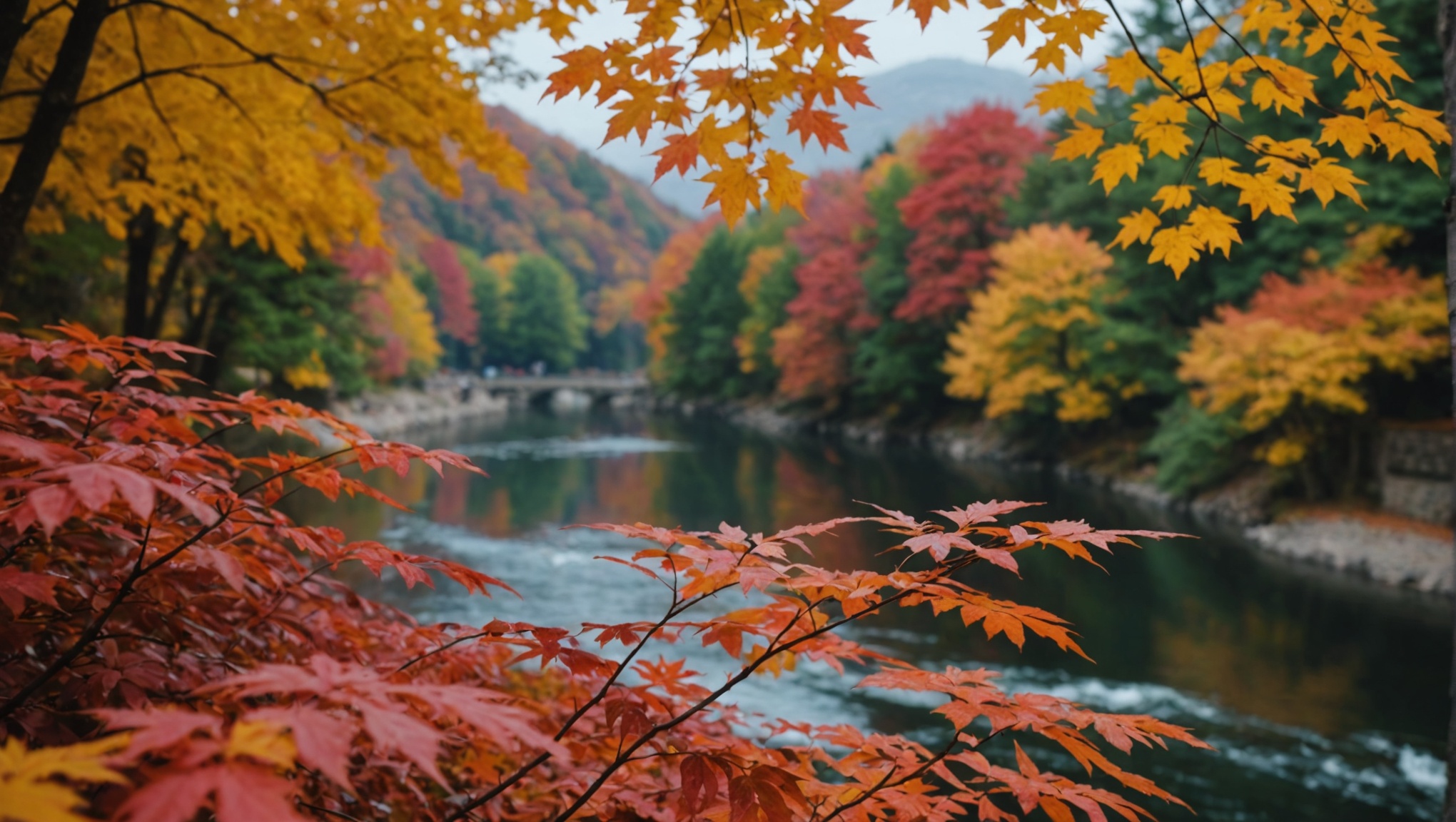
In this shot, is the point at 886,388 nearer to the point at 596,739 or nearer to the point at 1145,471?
the point at 1145,471

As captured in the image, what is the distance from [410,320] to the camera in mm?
28984

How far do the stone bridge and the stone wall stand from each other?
121 ft

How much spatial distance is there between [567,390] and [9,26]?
45.8 metres

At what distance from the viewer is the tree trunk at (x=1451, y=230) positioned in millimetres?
1547

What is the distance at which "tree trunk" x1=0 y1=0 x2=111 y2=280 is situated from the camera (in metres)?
2.31

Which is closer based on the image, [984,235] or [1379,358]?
[1379,358]

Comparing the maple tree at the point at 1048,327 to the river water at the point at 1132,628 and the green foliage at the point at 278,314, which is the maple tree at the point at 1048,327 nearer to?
the river water at the point at 1132,628

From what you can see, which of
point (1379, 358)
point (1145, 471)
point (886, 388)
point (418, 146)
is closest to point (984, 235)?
point (886, 388)

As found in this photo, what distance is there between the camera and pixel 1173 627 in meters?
7.94

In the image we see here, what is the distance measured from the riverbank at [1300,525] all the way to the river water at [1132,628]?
21.7 inches

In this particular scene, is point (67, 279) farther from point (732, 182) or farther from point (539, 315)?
point (539, 315)

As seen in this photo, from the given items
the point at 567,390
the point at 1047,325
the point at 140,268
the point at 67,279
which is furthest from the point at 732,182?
the point at 567,390

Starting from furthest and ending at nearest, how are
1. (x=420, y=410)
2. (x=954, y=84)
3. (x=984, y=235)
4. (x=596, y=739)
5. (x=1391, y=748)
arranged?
(x=954, y=84)
(x=420, y=410)
(x=984, y=235)
(x=1391, y=748)
(x=596, y=739)

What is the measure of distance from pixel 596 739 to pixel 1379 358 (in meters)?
12.3
